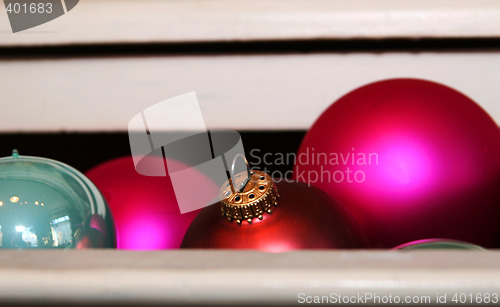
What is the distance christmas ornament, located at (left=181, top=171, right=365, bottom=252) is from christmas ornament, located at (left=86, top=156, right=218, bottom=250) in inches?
4.0

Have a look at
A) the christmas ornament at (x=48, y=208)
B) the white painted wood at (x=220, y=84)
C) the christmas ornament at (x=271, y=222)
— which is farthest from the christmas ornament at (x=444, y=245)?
the white painted wood at (x=220, y=84)

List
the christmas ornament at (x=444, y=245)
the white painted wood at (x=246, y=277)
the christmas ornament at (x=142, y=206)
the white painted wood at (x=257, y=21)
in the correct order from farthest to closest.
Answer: the white painted wood at (x=257, y=21), the christmas ornament at (x=142, y=206), the christmas ornament at (x=444, y=245), the white painted wood at (x=246, y=277)

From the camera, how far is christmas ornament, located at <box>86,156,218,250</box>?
1.78ft

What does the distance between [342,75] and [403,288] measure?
58 cm

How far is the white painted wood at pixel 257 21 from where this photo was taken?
740 mm

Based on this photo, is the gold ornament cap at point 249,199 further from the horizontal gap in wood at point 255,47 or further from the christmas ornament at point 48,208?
the horizontal gap in wood at point 255,47

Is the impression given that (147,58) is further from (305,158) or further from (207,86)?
(305,158)

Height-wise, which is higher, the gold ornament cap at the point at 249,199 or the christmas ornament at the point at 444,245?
the gold ornament cap at the point at 249,199

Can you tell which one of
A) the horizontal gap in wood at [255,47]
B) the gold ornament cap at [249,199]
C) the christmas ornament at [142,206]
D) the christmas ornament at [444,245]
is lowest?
the christmas ornament at [142,206]

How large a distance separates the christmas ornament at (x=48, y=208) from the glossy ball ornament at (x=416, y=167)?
220 mm

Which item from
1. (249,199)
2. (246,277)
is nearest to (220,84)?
(249,199)

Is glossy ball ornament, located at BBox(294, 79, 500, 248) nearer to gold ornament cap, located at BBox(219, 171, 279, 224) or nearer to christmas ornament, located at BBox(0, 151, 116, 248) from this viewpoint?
gold ornament cap, located at BBox(219, 171, 279, 224)

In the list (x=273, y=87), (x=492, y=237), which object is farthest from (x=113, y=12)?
(x=492, y=237)

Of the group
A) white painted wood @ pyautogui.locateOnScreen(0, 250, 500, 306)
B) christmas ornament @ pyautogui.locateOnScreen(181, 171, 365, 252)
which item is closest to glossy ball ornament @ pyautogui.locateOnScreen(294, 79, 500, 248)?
Result: christmas ornament @ pyautogui.locateOnScreen(181, 171, 365, 252)
